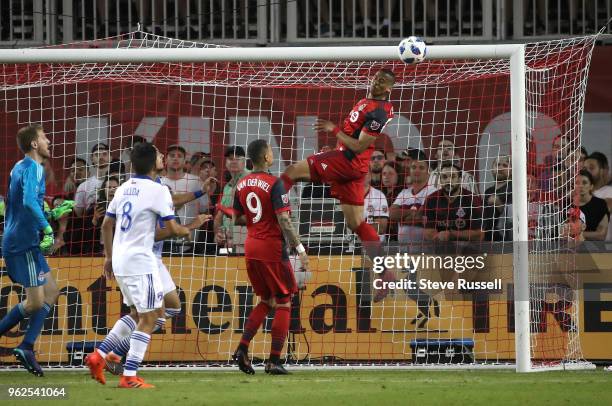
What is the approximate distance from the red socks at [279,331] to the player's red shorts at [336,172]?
1467 mm

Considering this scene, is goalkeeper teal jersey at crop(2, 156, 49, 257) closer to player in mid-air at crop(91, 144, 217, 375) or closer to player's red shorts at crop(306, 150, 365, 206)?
player in mid-air at crop(91, 144, 217, 375)

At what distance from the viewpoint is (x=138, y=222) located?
9.13m

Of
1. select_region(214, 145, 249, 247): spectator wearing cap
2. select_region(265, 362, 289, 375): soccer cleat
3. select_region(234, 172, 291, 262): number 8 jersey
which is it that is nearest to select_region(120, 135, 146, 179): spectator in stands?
select_region(214, 145, 249, 247): spectator wearing cap

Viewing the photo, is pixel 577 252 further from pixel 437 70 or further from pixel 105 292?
pixel 105 292

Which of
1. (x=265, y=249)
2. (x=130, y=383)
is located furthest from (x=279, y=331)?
(x=130, y=383)

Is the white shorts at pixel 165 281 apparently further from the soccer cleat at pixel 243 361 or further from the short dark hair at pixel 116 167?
the short dark hair at pixel 116 167

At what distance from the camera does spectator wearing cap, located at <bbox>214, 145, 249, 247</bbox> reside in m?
12.8

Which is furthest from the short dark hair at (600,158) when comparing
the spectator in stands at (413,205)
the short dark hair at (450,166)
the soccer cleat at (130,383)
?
the soccer cleat at (130,383)

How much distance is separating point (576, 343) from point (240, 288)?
3.41 metres

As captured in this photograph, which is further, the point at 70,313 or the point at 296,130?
the point at 296,130

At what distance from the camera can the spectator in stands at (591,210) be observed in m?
13.2

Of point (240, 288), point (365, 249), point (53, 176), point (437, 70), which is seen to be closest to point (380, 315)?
point (365, 249)

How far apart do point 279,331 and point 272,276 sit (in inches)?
19.0

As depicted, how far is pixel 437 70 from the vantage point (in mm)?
13180
